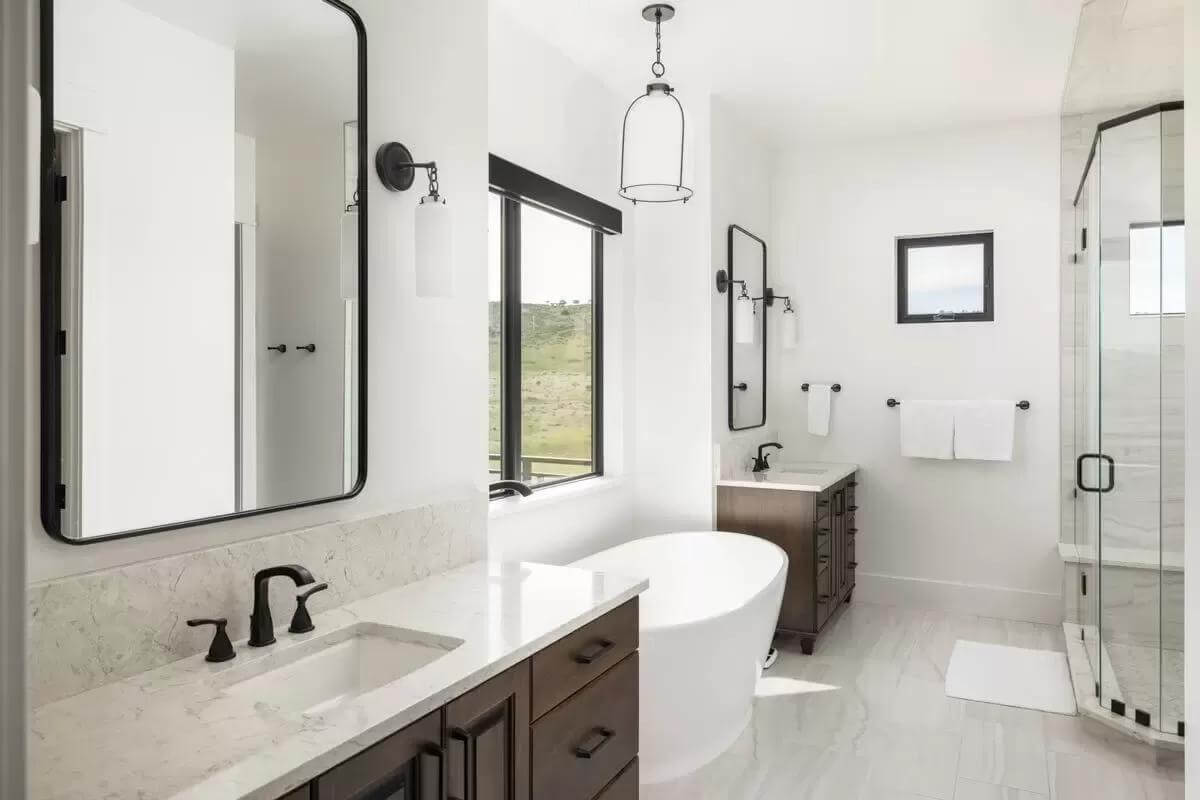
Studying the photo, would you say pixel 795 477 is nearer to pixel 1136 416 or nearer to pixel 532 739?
pixel 1136 416

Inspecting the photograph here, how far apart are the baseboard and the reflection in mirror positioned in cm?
112

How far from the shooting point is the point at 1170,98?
7.65ft

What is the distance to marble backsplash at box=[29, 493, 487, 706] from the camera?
1197mm

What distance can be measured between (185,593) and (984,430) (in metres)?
3.83

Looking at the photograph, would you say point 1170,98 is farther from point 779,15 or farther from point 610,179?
point 610,179

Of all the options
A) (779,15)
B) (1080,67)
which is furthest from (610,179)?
(1080,67)

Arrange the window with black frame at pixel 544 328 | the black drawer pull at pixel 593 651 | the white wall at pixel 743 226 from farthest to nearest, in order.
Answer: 1. the white wall at pixel 743 226
2. the window with black frame at pixel 544 328
3. the black drawer pull at pixel 593 651

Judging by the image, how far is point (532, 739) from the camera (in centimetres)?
147

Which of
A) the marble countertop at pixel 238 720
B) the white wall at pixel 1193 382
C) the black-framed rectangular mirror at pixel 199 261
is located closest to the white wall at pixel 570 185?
the black-framed rectangular mirror at pixel 199 261

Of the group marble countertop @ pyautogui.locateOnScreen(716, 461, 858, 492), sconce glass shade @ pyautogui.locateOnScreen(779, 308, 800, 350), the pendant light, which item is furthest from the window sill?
sconce glass shade @ pyautogui.locateOnScreen(779, 308, 800, 350)

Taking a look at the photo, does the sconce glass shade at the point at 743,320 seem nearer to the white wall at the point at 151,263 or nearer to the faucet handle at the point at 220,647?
the white wall at the point at 151,263

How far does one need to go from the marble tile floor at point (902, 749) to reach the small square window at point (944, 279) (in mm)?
1820

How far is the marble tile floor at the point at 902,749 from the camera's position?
244 centimetres

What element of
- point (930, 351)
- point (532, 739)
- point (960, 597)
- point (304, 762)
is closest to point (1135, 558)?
point (960, 597)
